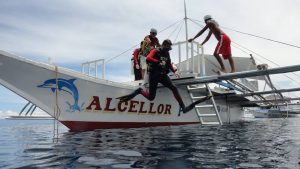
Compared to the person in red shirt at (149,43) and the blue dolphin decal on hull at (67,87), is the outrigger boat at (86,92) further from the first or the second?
the person in red shirt at (149,43)

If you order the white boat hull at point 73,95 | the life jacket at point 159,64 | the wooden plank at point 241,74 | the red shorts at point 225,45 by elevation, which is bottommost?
the white boat hull at point 73,95

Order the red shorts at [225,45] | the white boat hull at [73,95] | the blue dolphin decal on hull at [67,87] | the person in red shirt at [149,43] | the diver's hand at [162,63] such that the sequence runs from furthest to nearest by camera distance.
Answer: the person in red shirt at [149,43]
the red shorts at [225,45]
the blue dolphin decal on hull at [67,87]
the diver's hand at [162,63]
the white boat hull at [73,95]

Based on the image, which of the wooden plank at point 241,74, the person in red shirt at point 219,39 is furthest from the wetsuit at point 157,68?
the person in red shirt at point 219,39

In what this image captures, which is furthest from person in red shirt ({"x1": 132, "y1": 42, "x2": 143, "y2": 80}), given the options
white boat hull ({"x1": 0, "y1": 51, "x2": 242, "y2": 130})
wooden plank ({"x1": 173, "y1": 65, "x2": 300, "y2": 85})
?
wooden plank ({"x1": 173, "y1": 65, "x2": 300, "y2": 85})

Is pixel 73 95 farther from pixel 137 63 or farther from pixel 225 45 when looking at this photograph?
pixel 225 45

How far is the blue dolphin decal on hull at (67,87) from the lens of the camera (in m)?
8.38

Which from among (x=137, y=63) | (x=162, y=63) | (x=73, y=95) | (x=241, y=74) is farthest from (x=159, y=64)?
(x=73, y=95)

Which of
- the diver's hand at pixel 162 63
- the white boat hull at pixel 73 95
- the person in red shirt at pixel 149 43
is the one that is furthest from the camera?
the person in red shirt at pixel 149 43

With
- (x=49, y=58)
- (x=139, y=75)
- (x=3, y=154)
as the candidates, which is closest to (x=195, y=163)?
(x=3, y=154)

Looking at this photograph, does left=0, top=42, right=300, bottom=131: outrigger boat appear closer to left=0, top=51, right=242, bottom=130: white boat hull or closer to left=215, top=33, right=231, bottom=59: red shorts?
left=0, top=51, right=242, bottom=130: white boat hull

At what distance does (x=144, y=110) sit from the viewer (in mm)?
10586

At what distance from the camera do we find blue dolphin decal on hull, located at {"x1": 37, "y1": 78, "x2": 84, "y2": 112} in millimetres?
8383

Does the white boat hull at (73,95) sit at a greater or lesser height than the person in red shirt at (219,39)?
lesser

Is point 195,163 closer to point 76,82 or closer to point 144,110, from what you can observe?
point 76,82
